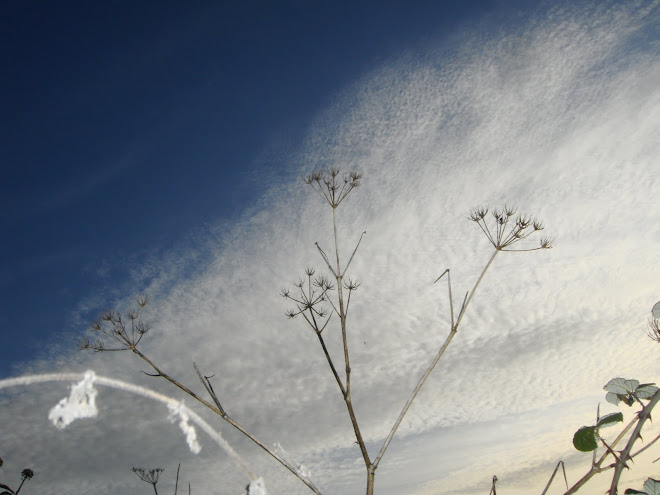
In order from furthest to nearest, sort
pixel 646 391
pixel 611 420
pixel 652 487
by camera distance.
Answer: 1. pixel 646 391
2. pixel 611 420
3. pixel 652 487

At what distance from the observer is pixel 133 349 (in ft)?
13.3

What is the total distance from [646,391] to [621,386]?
0.08 metres

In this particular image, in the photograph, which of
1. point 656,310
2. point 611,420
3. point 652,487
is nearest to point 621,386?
point 611,420

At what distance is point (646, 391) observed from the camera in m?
1.82

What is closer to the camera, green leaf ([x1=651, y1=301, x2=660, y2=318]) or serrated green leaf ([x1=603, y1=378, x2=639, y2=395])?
green leaf ([x1=651, y1=301, x2=660, y2=318])

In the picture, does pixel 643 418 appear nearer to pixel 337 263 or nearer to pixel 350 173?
pixel 337 263

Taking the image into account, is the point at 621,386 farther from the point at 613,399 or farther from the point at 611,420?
the point at 611,420

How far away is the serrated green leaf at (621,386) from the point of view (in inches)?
73.3

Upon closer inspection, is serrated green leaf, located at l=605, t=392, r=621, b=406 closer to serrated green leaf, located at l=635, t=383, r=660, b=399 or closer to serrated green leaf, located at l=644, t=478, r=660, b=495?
serrated green leaf, located at l=635, t=383, r=660, b=399

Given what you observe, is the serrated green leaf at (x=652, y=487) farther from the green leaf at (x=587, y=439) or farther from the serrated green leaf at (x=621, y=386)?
the serrated green leaf at (x=621, y=386)

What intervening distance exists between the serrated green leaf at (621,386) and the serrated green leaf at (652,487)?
39 cm

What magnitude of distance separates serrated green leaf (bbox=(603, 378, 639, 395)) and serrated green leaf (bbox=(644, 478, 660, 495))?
392 millimetres

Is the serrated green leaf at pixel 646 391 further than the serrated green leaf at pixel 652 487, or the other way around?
the serrated green leaf at pixel 646 391

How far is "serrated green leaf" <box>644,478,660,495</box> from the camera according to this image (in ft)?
4.85
